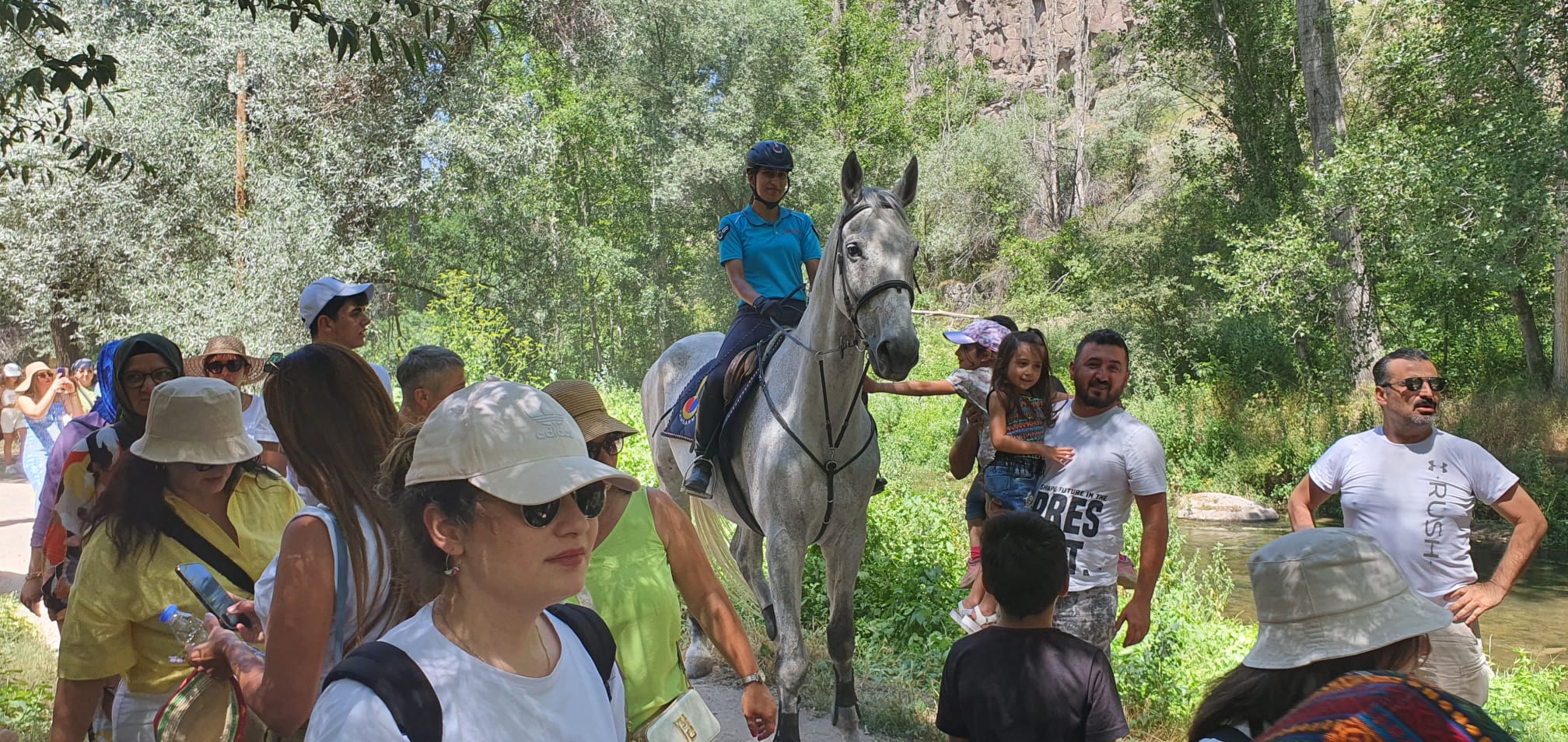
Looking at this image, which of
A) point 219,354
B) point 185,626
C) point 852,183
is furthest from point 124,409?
point 852,183

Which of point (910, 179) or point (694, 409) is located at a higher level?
point (910, 179)

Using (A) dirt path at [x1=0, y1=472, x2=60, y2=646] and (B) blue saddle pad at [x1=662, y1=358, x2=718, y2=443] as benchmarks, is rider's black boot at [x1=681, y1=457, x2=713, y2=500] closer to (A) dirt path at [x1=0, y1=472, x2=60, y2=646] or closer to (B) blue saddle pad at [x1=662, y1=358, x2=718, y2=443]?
(B) blue saddle pad at [x1=662, y1=358, x2=718, y2=443]

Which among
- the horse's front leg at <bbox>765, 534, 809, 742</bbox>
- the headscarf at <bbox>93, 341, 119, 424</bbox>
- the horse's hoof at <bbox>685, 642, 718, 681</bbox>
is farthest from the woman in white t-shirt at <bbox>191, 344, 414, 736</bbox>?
the horse's hoof at <bbox>685, 642, 718, 681</bbox>

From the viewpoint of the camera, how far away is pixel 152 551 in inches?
111

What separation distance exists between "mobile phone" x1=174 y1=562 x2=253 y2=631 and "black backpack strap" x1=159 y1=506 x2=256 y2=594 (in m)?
0.36

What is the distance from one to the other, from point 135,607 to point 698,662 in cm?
441

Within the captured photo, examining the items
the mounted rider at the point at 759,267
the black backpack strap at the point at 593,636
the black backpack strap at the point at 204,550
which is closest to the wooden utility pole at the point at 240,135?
the mounted rider at the point at 759,267

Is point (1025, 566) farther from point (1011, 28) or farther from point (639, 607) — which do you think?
point (1011, 28)

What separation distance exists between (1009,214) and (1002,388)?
38975 mm

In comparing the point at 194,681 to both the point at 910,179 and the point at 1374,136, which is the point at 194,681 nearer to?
the point at 910,179

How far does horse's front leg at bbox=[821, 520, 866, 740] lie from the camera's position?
225 inches

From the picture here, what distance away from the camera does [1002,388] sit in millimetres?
4820

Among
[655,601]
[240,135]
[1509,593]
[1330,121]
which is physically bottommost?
[1509,593]

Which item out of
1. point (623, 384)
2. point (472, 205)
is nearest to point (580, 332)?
point (623, 384)
